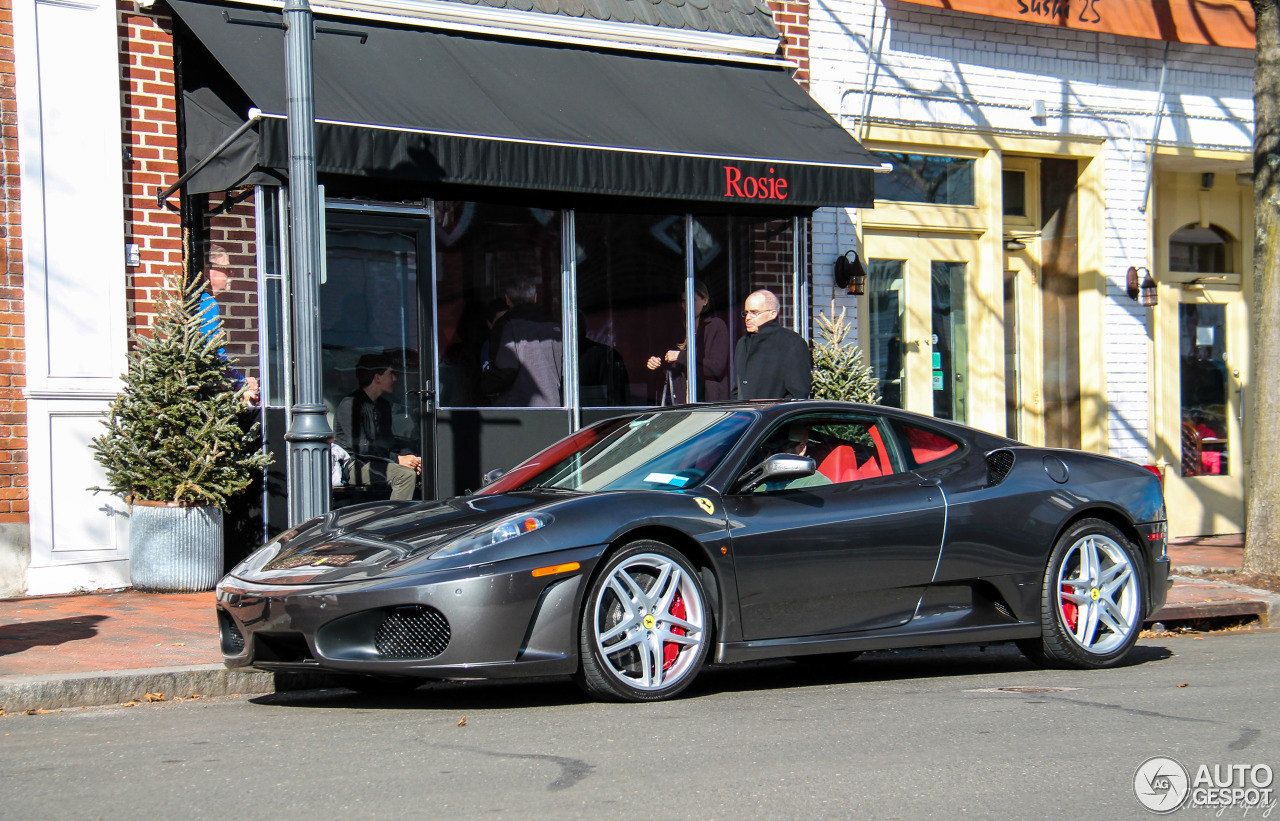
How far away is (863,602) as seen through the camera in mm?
6078

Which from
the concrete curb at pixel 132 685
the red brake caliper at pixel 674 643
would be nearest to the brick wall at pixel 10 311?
the concrete curb at pixel 132 685

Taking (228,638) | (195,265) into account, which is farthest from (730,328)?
(228,638)

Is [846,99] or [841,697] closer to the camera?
[841,697]

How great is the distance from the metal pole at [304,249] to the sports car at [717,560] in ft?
3.47

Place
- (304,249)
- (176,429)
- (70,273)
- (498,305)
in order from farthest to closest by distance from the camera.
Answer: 1. (498,305)
2. (70,273)
3. (176,429)
4. (304,249)

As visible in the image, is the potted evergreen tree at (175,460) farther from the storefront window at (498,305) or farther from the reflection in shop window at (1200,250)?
the reflection in shop window at (1200,250)

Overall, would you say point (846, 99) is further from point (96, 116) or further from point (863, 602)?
point (863, 602)

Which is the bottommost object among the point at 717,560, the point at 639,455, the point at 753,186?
the point at 717,560

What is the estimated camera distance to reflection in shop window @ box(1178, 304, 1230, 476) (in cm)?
1473

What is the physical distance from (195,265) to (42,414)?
153cm

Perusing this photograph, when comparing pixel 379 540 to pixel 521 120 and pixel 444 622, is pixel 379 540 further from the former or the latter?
pixel 521 120

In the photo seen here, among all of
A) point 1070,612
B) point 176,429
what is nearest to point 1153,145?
point 1070,612

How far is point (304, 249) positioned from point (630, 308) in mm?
4377

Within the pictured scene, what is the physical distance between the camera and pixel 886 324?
42.6 feet
